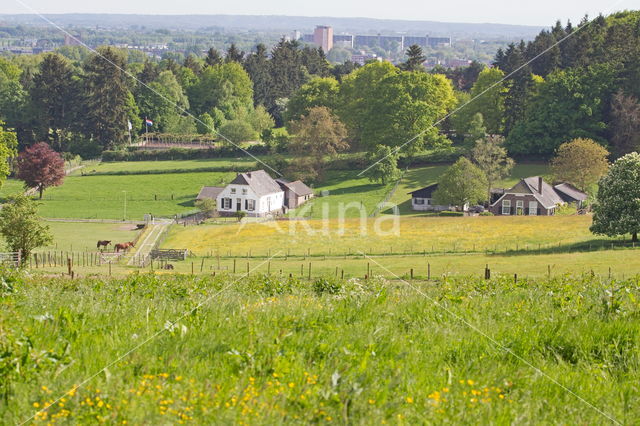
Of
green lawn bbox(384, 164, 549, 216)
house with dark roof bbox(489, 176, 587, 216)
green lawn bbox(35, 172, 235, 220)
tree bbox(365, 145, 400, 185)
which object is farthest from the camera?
tree bbox(365, 145, 400, 185)

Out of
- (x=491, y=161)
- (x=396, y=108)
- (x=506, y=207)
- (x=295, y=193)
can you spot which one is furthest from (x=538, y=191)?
(x=396, y=108)

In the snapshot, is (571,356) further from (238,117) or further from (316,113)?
(238,117)

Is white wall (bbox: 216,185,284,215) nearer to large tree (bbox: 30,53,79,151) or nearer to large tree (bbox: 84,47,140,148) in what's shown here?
large tree (bbox: 84,47,140,148)

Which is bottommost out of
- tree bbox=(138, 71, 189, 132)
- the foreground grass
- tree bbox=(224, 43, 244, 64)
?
the foreground grass

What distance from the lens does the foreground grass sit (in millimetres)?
7336

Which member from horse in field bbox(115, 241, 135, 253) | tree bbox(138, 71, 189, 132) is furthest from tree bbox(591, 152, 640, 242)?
tree bbox(138, 71, 189, 132)

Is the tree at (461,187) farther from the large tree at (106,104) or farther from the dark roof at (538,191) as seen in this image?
the large tree at (106,104)

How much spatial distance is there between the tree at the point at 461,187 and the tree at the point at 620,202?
21147 millimetres

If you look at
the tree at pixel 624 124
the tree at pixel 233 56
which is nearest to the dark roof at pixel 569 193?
the tree at pixel 624 124

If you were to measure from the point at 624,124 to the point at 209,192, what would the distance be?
126ft

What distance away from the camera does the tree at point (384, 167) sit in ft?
250

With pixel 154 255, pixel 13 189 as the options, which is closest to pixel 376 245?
pixel 154 255

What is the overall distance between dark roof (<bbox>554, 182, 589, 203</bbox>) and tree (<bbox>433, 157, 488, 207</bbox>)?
6331 mm

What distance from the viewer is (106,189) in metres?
79.7
